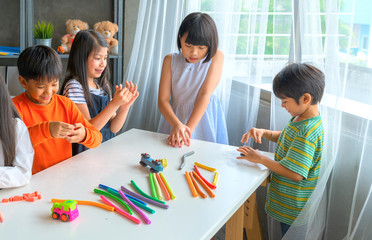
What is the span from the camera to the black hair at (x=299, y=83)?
59.4 inches

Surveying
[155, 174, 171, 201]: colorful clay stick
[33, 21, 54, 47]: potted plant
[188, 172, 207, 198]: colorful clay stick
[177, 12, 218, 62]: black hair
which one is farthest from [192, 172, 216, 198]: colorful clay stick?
[33, 21, 54, 47]: potted plant

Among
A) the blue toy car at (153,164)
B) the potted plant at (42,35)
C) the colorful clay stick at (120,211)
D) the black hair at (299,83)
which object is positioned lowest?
the colorful clay stick at (120,211)

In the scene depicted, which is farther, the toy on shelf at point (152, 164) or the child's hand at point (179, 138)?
the child's hand at point (179, 138)

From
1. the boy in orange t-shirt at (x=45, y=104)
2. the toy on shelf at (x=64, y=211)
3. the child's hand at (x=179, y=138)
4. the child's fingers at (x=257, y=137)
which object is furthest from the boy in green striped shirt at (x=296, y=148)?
the toy on shelf at (x=64, y=211)

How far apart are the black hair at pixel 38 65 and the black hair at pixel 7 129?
247 millimetres

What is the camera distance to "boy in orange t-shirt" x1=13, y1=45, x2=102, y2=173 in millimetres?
1444

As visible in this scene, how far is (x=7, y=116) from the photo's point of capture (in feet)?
3.92

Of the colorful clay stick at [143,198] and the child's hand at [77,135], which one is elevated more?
the child's hand at [77,135]

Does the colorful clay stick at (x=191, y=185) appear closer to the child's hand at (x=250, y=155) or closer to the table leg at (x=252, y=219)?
the child's hand at (x=250, y=155)

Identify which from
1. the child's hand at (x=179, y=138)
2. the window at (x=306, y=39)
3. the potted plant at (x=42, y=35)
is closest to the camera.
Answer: the window at (x=306, y=39)

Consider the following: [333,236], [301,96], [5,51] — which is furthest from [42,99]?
[5,51]

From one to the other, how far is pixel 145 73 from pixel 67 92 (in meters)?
1.07

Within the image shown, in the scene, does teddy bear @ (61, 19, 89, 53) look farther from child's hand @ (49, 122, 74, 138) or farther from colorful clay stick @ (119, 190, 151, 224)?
colorful clay stick @ (119, 190, 151, 224)

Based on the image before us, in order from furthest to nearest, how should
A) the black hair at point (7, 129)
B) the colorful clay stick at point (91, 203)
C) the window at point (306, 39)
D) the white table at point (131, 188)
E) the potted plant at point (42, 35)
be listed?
the potted plant at point (42, 35) → the window at point (306, 39) → the black hair at point (7, 129) → the colorful clay stick at point (91, 203) → the white table at point (131, 188)
